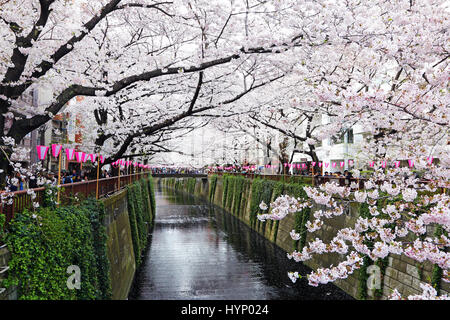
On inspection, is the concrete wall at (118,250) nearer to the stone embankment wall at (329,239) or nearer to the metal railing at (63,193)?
the metal railing at (63,193)

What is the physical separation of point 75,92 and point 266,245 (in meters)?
16.6

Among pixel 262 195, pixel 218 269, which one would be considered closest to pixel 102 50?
pixel 218 269

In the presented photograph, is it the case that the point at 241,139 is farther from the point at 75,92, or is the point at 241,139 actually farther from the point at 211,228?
the point at 75,92

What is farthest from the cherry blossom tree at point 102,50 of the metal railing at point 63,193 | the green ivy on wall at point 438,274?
the green ivy on wall at point 438,274

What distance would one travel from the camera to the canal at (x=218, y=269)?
43.4 feet

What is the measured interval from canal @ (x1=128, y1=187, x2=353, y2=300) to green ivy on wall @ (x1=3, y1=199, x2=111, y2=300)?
6.20 metres

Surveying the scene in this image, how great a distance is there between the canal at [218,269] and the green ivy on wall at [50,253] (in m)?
6.20

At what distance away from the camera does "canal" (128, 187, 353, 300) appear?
13.2m

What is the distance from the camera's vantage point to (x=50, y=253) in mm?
5504

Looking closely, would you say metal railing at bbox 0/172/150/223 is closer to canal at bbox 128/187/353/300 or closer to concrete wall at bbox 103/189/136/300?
concrete wall at bbox 103/189/136/300

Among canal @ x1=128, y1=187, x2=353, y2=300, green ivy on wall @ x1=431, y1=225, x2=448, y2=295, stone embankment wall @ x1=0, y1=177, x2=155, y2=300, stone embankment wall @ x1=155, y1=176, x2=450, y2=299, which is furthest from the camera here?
canal @ x1=128, y1=187, x2=353, y2=300

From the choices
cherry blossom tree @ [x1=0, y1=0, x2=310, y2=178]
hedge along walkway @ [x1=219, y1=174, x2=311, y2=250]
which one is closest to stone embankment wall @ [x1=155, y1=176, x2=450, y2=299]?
hedge along walkway @ [x1=219, y1=174, x2=311, y2=250]

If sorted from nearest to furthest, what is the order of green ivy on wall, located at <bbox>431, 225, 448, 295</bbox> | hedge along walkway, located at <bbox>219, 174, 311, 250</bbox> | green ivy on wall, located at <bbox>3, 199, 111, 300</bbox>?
1. green ivy on wall, located at <bbox>3, 199, 111, 300</bbox>
2. green ivy on wall, located at <bbox>431, 225, 448, 295</bbox>
3. hedge along walkway, located at <bbox>219, 174, 311, 250</bbox>

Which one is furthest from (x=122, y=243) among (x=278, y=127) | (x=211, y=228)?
(x=211, y=228)
